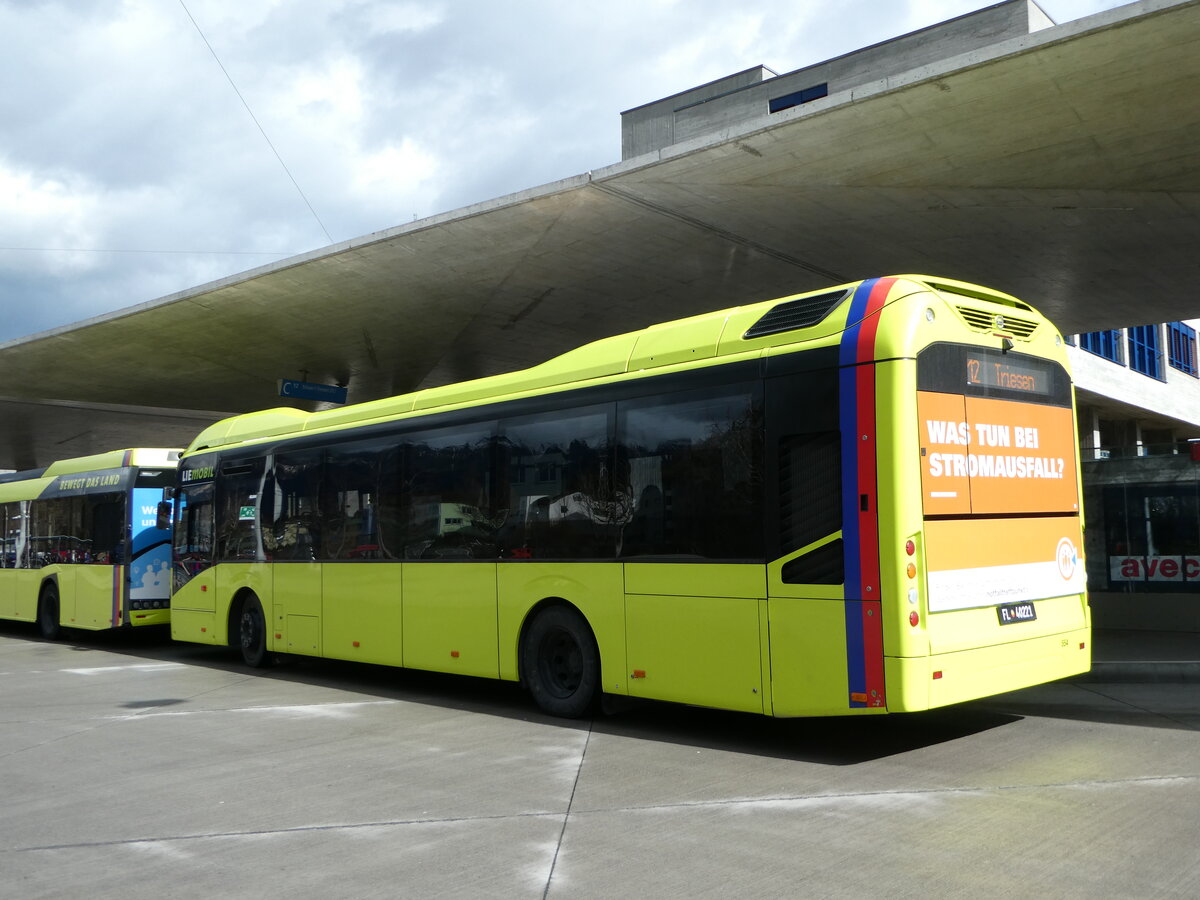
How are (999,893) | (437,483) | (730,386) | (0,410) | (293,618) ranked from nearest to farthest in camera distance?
(999,893)
(730,386)
(437,483)
(293,618)
(0,410)

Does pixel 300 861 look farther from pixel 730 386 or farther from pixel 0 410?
pixel 0 410

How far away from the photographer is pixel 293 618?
13195mm

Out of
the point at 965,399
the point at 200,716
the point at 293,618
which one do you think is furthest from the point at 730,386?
the point at 293,618

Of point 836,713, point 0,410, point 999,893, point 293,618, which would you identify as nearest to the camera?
point 999,893

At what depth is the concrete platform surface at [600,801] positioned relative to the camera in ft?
16.5

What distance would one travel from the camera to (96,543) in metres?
17.4

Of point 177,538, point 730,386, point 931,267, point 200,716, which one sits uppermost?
point 931,267

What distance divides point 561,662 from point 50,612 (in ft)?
42.9

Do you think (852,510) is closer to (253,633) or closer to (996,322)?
(996,322)

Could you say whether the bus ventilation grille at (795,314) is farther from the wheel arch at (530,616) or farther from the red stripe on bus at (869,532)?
the wheel arch at (530,616)

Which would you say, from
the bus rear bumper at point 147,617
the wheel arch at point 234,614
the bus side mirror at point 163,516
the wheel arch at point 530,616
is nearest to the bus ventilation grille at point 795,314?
the wheel arch at point 530,616

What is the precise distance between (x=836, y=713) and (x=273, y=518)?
8531 millimetres

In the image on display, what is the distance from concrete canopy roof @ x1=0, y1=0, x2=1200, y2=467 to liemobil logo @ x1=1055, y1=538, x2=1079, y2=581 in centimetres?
423

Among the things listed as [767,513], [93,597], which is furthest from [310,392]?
[767,513]
